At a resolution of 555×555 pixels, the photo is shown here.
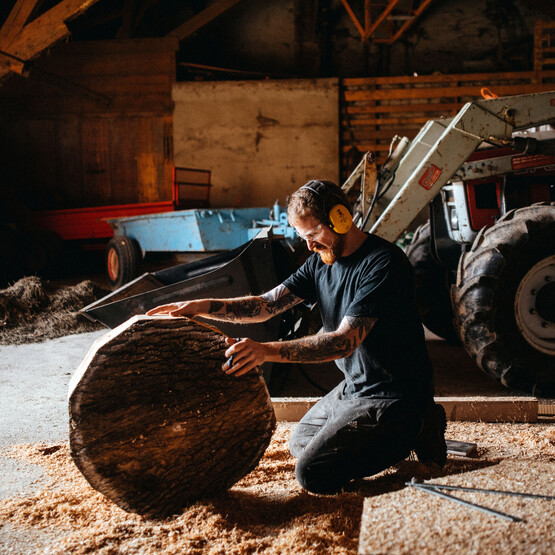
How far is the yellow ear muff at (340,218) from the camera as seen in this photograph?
2518mm

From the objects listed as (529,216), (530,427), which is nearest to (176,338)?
(530,427)

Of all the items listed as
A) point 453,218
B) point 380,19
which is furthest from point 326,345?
point 380,19

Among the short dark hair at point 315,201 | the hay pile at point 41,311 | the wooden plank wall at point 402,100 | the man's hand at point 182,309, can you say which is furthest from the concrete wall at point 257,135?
the short dark hair at point 315,201

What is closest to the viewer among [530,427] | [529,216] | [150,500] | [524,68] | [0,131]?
[150,500]

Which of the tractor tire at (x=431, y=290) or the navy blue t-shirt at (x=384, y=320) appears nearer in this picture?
the navy blue t-shirt at (x=384, y=320)

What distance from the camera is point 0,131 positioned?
13.8m

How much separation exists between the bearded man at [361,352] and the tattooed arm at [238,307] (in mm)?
16

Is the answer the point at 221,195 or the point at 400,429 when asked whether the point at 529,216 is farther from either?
the point at 221,195

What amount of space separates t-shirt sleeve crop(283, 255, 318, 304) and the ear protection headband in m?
0.38

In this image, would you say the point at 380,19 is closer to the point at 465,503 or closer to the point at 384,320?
the point at 384,320

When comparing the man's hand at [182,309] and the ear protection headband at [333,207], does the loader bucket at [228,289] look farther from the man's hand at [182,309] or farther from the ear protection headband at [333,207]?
the ear protection headband at [333,207]

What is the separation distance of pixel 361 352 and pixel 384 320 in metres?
0.19

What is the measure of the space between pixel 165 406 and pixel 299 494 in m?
0.72

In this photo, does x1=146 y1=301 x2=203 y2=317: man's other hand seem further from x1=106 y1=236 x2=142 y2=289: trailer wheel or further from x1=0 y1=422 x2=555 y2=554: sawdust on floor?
x1=106 y1=236 x2=142 y2=289: trailer wheel
